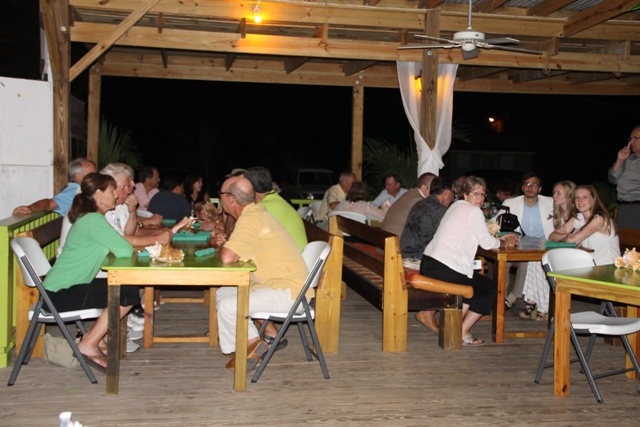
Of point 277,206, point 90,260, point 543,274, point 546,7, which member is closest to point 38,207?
point 90,260

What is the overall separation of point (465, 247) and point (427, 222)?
747mm

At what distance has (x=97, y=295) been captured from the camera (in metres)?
4.29

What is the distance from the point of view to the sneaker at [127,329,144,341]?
5.24 m

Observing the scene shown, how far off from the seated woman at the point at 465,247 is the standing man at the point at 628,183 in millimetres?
2425

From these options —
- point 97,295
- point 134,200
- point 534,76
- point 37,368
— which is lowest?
point 37,368

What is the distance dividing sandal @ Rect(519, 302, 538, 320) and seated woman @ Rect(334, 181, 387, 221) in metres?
2.22

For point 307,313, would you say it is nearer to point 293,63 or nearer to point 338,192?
point 338,192

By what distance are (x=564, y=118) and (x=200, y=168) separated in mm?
17182

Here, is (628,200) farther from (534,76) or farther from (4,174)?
(4,174)

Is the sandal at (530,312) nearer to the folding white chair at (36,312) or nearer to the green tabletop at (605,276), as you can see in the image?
the green tabletop at (605,276)

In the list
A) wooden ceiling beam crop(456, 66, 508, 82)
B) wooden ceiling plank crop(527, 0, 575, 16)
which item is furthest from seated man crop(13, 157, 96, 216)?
wooden ceiling beam crop(456, 66, 508, 82)

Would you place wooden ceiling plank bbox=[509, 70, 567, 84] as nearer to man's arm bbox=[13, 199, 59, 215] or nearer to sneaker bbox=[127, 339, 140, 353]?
man's arm bbox=[13, 199, 59, 215]

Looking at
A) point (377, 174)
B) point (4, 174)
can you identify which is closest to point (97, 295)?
point (4, 174)

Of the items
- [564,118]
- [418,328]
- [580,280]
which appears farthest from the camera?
[564,118]
